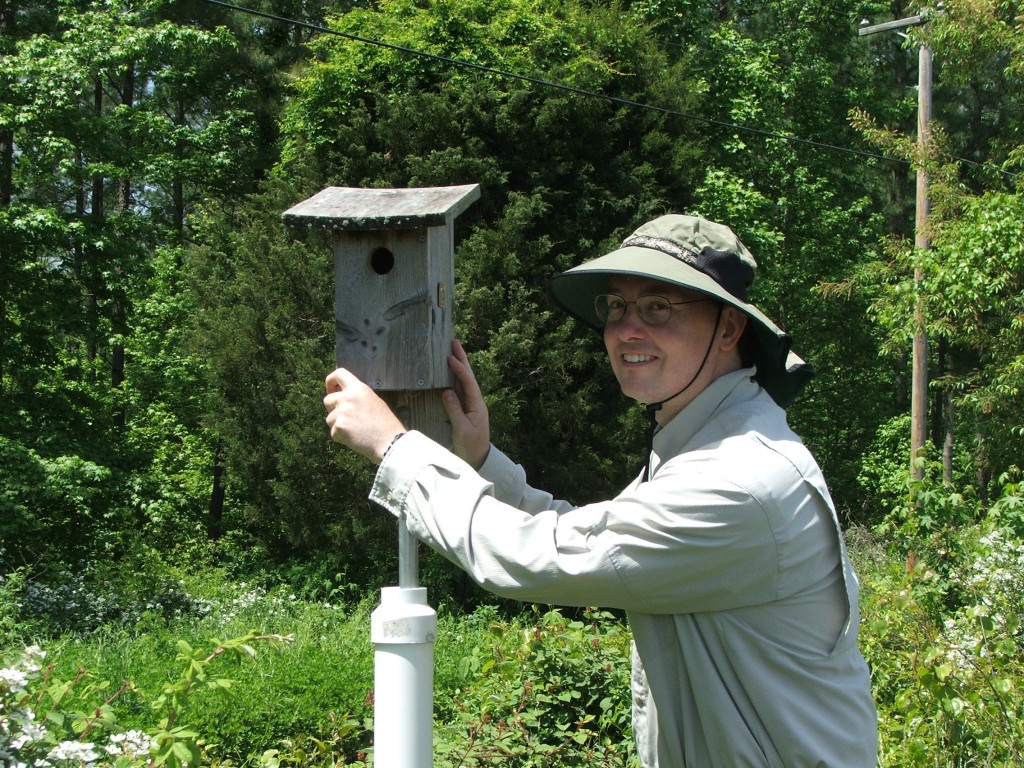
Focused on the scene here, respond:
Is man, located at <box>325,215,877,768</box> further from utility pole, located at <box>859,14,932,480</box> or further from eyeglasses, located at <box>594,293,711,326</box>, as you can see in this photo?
utility pole, located at <box>859,14,932,480</box>

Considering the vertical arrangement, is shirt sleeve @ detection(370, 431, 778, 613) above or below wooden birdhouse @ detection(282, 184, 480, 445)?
below

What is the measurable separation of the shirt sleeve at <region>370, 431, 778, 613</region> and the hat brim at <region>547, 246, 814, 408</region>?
407 millimetres

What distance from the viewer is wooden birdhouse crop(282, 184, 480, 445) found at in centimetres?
284

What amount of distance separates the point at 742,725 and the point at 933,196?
54.0 ft

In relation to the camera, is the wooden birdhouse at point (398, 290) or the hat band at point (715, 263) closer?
the hat band at point (715, 263)

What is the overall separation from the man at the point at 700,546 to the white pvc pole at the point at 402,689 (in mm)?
463

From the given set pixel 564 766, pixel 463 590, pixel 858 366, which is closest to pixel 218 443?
pixel 463 590

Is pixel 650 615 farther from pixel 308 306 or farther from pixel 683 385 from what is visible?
pixel 308 306

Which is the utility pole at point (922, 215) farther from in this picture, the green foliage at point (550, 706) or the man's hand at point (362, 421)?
the man's hand at point (362, 421)

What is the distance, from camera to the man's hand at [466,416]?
281cm

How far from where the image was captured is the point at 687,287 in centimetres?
219

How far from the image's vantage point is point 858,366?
81.1 ft

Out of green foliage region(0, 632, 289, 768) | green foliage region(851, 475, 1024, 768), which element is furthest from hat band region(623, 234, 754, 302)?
green foliage region(851, 475, 1024, 768)

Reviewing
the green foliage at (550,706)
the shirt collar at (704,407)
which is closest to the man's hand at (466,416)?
the shirt collar at (704,407)
